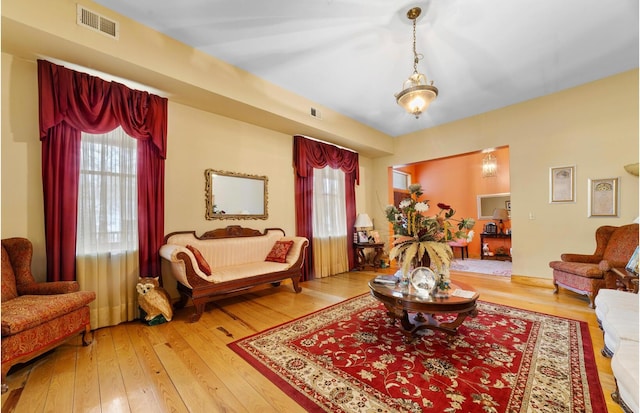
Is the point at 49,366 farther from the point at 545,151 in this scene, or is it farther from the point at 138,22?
the point at 545,151

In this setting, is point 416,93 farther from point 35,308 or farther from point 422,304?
point 35,308

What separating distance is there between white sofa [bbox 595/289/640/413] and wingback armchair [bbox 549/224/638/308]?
923 millimetres

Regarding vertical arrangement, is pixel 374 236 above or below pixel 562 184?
below

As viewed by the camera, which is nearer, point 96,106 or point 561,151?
point 96,106

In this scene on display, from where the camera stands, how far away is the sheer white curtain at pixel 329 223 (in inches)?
192

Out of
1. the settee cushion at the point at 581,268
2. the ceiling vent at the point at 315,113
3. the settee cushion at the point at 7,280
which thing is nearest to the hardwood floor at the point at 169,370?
the settee cushion at the point at 581,268

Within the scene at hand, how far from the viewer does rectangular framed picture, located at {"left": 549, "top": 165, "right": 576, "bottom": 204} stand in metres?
3.77

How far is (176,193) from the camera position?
332 centimetres

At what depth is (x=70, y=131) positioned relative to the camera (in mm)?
2527

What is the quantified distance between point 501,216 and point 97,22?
8252 mm

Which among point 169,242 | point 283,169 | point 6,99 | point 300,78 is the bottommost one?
point 169,242

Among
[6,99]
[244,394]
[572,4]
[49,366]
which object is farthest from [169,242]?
[572,4]

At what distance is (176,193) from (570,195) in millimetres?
5695

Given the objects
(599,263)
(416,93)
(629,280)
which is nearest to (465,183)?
(599,263)
